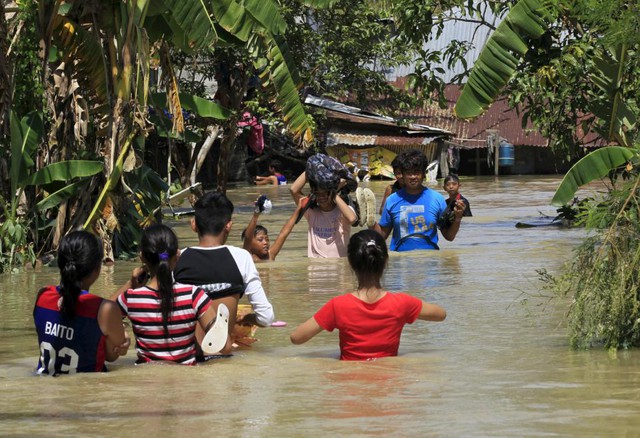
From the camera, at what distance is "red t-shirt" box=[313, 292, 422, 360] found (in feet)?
22.1

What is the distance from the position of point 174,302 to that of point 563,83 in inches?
376

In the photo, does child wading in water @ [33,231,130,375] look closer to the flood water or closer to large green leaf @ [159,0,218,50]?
the flood water

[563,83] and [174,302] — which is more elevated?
[563,83]

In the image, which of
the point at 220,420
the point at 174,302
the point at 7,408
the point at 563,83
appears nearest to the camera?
the point at 220,420

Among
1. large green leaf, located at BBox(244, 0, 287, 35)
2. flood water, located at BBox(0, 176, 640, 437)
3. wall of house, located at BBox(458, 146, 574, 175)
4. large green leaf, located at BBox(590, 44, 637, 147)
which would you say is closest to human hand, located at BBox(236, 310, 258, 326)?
flood water, located at BBox(0, 176, 640, 437)

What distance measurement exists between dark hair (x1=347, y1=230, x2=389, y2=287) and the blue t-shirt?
4.35 m

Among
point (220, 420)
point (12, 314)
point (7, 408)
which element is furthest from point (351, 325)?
point (12, 314)

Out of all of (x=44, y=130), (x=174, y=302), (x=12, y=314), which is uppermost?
(x=44, y=130)

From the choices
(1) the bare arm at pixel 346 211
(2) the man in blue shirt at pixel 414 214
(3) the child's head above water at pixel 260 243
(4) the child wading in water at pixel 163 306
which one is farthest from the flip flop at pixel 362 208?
(4) the child wading in water at pixel 163 306

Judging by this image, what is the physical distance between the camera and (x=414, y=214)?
36.2 ft

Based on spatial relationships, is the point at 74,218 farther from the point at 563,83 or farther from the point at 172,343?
the point at 172,343

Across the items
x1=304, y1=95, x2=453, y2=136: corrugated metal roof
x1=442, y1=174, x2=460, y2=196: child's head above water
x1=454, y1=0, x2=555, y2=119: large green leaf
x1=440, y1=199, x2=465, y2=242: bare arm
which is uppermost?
x1=454, y1=0, x2=555, y2=119: large green leaf

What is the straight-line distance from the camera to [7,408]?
240 inches

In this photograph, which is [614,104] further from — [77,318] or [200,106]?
[77,318]
